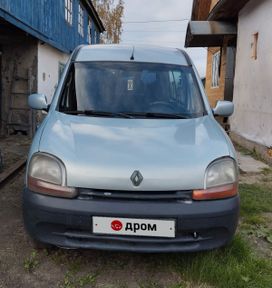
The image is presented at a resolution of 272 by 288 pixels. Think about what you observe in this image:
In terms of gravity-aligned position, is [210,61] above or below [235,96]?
above

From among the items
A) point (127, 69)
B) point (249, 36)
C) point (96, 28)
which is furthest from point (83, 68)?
point (96, 28)

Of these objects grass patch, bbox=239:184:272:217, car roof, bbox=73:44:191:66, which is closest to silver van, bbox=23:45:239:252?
car roof, bbox=73:44:191:66

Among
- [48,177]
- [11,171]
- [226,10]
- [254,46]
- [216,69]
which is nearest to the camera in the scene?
[48,177]

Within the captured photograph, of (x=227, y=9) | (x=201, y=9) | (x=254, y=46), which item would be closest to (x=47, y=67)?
(x=227, y=9)

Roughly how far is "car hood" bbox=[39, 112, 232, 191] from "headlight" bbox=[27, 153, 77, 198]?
52 mm

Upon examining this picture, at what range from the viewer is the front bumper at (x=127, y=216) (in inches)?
111

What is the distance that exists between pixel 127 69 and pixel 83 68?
0.49 metres

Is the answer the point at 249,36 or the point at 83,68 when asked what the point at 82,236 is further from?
the point at 249,36

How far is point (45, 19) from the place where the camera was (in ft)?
38.3

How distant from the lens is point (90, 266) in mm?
3260

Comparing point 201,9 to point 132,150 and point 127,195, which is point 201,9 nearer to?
point 132,150

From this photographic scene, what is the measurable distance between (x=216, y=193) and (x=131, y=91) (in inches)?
65.5

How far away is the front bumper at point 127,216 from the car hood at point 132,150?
0.14 meters

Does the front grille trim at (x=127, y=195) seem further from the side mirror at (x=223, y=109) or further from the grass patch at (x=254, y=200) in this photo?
the grass patch at (x=254, y=200)
